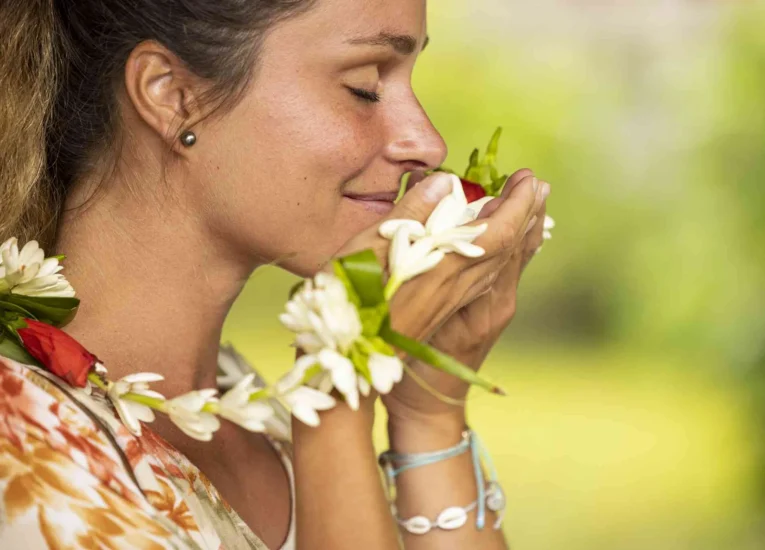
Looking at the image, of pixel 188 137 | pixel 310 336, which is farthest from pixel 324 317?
pixel 188 137

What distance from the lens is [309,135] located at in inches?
47.0

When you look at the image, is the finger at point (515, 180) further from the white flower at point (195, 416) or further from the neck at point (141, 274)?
the white flower at point (195, 416)

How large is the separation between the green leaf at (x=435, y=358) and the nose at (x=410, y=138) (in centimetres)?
32

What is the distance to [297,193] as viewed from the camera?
121 centimetres

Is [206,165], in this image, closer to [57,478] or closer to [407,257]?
[407,257]

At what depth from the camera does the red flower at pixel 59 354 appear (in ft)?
3.35

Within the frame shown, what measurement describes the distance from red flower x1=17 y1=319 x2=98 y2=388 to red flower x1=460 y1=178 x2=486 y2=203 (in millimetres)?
490

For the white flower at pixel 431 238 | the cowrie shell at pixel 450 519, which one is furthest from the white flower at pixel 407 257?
the cowrie shell at pixel 450 519

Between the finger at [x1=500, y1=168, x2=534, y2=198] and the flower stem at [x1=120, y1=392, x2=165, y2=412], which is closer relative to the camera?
the flower stem at [x1=120, y1=392, x2=165, y2=412]

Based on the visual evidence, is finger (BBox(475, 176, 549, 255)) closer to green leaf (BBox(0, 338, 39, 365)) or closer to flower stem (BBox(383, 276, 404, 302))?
flower stem (BBox(383, 276, 404, 302))

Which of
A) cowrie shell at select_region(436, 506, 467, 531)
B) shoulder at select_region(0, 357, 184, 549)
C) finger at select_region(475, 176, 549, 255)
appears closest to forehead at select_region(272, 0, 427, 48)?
finger at select_region(475, 176, 549, 255)

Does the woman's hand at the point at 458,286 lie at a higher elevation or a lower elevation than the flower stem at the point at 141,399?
higher

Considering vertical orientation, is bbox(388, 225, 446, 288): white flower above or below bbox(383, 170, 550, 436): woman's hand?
above

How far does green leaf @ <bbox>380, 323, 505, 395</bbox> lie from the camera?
91 cm
